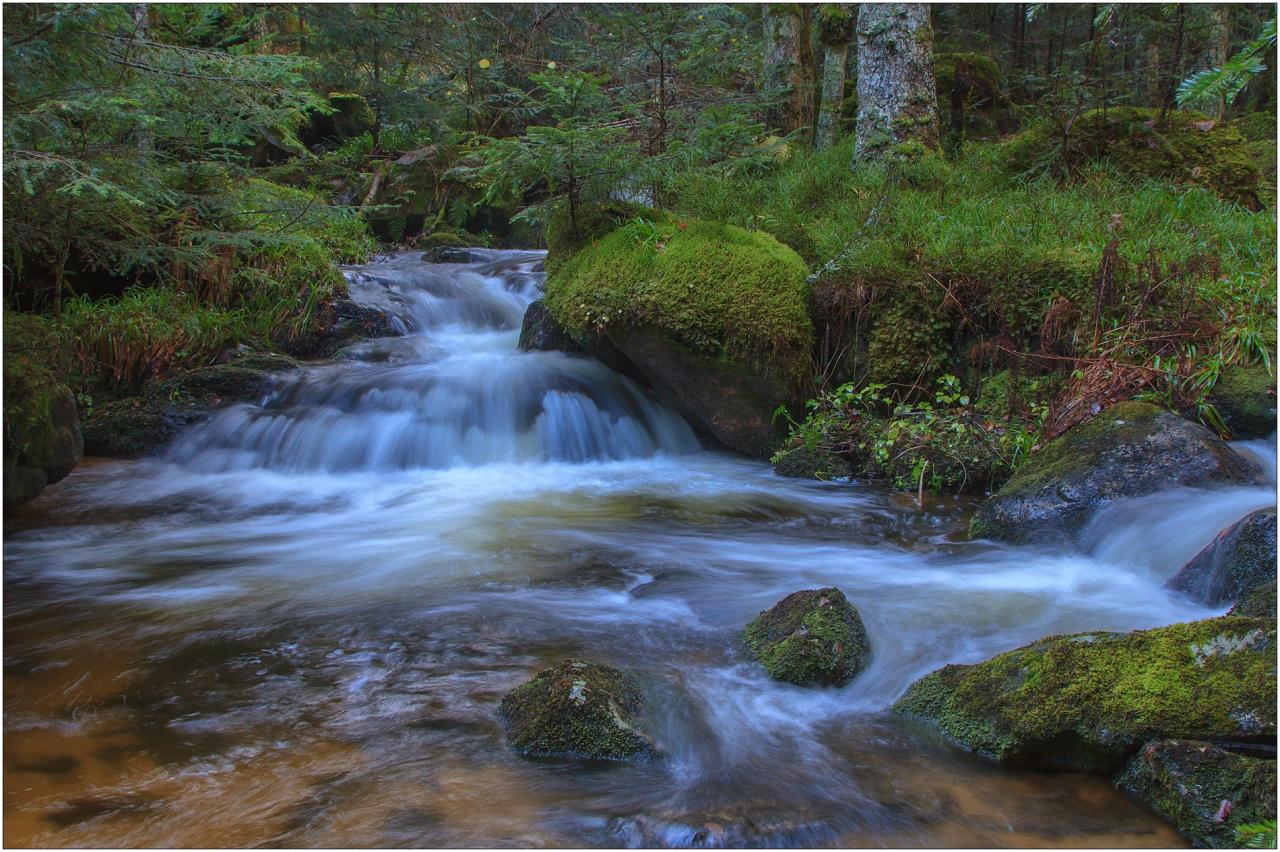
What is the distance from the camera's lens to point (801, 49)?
11.5 metres

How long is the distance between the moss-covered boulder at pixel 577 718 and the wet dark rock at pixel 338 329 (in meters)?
7.67

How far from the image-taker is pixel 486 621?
4273 millimetres

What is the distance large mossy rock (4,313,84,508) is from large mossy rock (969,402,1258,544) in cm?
601

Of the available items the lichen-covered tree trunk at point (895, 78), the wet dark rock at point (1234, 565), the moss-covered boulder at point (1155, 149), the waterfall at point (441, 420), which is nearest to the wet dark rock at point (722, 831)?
the wet dark rock at point (1234, 565)

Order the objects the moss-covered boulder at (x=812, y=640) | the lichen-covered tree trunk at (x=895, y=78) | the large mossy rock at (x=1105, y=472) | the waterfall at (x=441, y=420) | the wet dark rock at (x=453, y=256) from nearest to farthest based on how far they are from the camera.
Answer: the moss-covered boulder at (x=812, y=640) → the large mossy rock at (x=1105, y=472) → the waterfall at (x=441, y=420) → the lichen-covered tree trunk at (x=895, y=78) → the wet dark rock at (x=453, y=256)

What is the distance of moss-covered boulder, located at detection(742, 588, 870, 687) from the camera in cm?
357

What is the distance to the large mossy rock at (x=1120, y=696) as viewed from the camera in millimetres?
2656

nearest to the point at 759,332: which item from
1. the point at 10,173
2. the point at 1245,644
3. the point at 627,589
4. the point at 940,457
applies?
the point at 940,457

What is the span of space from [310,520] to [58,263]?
3.51m

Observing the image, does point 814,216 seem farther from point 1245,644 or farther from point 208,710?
point 208,710

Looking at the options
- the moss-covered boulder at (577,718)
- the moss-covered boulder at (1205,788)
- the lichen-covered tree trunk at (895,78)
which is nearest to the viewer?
the moss-covered boulder at (1205,788)

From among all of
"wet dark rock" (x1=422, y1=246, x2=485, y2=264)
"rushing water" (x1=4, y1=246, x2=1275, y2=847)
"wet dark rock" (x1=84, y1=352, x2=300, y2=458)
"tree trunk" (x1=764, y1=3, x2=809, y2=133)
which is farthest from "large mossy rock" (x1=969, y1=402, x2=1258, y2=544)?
"wet dark rock" (x1=422, y1=246, x2=485, y2=264)

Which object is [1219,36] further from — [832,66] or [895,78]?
[895,78]

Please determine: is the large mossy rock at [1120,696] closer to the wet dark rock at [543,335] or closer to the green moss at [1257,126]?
the wet dark rock at [543,335]
